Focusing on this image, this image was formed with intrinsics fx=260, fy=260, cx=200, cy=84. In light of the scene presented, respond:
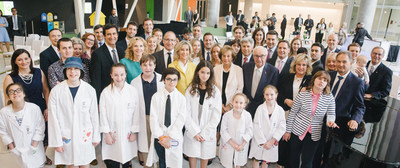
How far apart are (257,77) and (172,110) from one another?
145cm

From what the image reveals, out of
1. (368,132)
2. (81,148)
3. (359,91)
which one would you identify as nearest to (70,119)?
(81,148)

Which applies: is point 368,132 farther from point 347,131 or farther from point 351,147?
point 351,147

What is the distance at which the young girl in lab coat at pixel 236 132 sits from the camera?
341 cm

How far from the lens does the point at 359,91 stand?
3254 millimetres

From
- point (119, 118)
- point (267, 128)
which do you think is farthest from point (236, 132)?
point (119, 118)

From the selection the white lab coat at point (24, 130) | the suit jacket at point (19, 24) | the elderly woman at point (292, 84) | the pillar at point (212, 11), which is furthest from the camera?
the pillar at point (212, 11)

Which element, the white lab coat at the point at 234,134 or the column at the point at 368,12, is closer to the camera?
the white lab coat at the point at 234,134

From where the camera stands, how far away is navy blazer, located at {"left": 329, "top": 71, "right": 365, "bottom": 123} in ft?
10.7

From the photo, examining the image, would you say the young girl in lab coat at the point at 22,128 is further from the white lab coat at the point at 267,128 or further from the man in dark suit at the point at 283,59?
the man in dark suit at the point at 283,59

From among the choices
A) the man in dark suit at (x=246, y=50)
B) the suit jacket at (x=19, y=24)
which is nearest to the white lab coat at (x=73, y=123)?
the man in dark suit at (x=246, y=50)

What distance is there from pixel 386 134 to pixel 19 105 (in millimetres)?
4721

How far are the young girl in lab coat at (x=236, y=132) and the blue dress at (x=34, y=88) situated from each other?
100.0 inches

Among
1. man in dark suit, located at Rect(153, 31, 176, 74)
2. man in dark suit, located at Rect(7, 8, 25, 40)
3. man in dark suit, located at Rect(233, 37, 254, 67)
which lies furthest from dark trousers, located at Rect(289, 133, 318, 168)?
man in dark suit, located at Rect(7, 8, 25, 40)

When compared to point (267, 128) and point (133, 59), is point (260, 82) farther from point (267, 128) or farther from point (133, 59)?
point (133, 59)
